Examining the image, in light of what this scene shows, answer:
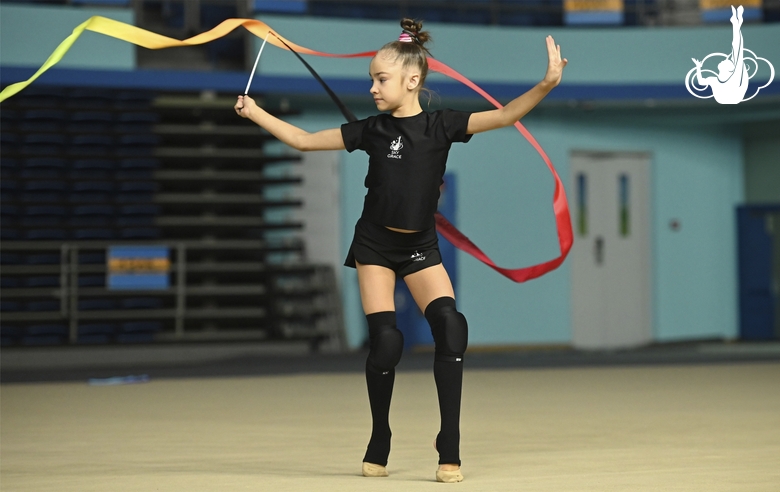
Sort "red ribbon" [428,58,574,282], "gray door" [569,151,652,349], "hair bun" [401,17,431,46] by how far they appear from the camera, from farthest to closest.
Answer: "gray door" [569,151,652,349]
"red ribbon" [428,58,574,282]
"hair bun" [401,17,431,46]

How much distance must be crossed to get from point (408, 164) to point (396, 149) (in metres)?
0.06

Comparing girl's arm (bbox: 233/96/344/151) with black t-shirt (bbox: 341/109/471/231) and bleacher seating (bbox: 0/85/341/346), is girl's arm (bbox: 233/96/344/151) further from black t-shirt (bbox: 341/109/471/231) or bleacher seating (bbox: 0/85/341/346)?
bleacher seating (bbox: 0/85/341/346)

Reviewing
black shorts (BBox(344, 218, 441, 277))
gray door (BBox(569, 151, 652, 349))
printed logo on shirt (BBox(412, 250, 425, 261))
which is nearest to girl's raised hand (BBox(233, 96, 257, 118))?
black shorts (BBox(344, 218, 441, 277))

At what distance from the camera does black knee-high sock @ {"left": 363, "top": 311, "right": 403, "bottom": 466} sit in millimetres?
3307

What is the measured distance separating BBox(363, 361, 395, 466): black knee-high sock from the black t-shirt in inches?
19.4

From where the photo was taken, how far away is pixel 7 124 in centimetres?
1002

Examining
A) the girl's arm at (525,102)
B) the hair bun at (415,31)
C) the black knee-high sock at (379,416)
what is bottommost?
the black knee-high sock at (379,416)

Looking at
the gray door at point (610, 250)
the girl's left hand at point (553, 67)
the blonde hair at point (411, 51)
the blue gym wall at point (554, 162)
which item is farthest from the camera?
the gray door at point (610, 250)

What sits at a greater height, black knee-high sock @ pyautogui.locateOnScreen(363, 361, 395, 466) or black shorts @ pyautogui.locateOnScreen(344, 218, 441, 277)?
black shorts @ pyautogui.locateOnScreen(344, 218, 441, 277)

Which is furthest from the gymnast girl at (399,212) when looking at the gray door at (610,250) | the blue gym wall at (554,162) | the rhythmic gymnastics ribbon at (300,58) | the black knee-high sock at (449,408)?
the gray door at (610,250)

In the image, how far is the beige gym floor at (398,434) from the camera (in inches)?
128

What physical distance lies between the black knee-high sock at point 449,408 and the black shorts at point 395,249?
32cm

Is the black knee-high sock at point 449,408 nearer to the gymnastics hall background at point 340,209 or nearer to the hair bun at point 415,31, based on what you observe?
the hair bun at point 415,31

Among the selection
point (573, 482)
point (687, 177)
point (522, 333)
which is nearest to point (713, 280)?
point (687, 177)
